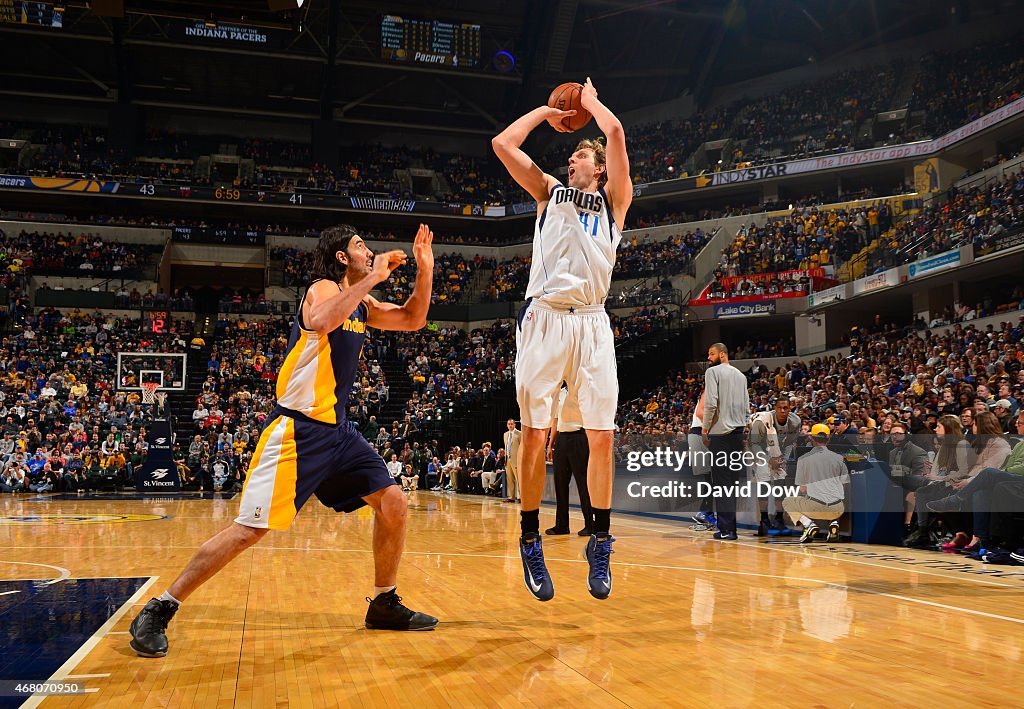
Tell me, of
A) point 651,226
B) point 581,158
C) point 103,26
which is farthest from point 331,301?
point 103,26

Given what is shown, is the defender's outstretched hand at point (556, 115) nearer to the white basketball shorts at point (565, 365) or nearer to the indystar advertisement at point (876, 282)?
the white basketball shorts at point (565, 365)

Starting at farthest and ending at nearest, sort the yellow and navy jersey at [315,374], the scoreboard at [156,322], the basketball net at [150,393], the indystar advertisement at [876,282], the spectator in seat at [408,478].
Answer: the scoreboard at [156,322]
the basketball net at [150,393]
the indystar advertisement at [876,282]
the spectator in seat at [408,478]
the yellow and navy jersey at [315,374]

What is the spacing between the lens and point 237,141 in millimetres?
38281

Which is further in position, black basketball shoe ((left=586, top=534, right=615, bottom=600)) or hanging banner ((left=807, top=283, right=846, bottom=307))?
hanging banner ((left=807, top=283, right=846, bottom=307))

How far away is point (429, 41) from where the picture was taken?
3306cm

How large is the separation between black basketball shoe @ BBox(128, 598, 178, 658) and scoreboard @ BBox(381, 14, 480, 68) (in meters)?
31.7

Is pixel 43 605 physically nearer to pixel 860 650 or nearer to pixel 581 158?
pixel 581 158

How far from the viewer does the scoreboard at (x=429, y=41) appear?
1280 inches

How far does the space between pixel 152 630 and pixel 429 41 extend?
32.5m

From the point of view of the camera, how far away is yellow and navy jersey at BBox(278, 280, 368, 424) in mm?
4047

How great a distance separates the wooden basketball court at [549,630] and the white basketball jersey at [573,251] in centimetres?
178

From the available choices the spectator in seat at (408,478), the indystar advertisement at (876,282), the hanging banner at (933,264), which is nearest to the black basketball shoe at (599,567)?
the spectator in seat at (408,478)

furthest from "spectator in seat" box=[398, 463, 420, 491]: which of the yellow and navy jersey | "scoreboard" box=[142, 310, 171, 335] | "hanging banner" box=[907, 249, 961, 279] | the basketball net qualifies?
the yellow and navy jersey

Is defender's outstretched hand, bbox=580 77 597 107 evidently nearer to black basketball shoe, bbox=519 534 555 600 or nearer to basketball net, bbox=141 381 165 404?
black basketball shoe, bbox=519 534 555 600
